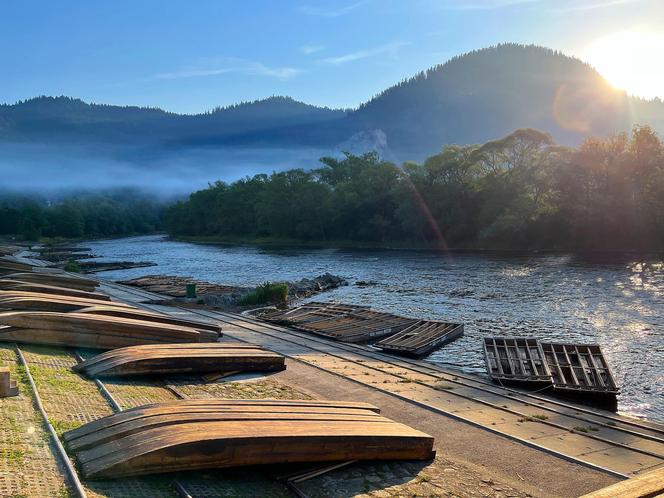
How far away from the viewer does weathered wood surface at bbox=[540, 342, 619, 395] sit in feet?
48.4

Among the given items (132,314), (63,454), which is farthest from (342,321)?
(63,454)

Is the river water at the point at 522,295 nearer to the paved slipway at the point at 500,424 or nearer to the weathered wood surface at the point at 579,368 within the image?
the weathered wood surface at the point at 579,368

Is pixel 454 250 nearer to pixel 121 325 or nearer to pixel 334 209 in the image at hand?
pixel 334 209

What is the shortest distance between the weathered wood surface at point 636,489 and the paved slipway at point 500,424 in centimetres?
79

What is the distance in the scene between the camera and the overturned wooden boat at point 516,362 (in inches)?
603

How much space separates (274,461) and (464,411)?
586 cm

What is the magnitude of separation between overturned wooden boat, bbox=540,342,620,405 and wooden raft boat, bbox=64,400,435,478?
8.18 meters

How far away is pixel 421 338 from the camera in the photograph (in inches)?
847

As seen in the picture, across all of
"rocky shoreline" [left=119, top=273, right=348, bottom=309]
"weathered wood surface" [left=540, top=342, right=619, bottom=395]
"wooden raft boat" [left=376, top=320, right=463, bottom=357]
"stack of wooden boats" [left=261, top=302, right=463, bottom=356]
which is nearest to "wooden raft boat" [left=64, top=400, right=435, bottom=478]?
"weathered wood surface" [left=540, top=342, right=619, bottom=395]

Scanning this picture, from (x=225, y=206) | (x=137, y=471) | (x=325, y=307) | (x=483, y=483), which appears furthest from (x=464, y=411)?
(x=225, y=206)

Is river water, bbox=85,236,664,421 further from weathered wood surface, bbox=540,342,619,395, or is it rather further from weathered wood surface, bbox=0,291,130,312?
weathered wood surface, bbox=0,291,130,312

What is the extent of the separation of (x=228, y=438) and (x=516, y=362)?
41.0ft

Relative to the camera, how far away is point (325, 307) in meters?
30.0

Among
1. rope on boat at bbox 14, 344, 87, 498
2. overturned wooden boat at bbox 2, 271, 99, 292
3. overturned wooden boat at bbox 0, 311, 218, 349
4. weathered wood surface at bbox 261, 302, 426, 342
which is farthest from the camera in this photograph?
weathered wood surface at bbox 261, 302, 426, 342
